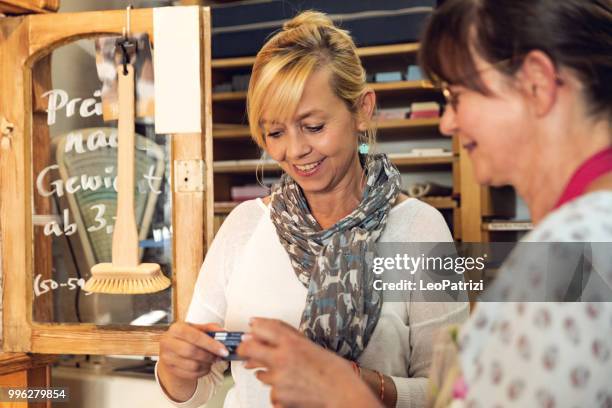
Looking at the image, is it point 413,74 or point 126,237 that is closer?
point 126,237

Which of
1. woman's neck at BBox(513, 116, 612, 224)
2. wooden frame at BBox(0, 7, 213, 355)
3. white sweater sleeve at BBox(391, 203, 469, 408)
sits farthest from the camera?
wooden frame at BBox(0, 7, 213, 355)

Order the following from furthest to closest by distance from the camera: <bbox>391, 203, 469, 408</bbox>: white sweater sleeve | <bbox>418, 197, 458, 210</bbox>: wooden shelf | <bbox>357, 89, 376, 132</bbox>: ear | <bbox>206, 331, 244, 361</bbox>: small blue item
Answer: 1. <bbox>418, 197, 458, 210</bbox>: wooden shelf
2. <bbox>357, 89, 376, 132</bbox>: ear
3. <bbox>391, 203, 469, 408</bbox>: white sweater sleeve
4. <bbox>206, 331, 244, 361</bbox>: small blue item

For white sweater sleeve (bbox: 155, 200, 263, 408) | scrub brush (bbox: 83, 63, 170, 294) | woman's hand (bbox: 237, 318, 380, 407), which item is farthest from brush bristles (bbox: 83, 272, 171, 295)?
woman's hand (bbox: 237, 318, 380, 407)

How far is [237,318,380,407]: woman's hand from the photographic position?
794 millimetres

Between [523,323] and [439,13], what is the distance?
37 centimetres

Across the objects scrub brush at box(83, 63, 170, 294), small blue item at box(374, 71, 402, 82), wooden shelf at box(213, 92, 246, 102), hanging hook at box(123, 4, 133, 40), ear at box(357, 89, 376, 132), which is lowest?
scrub brush at box(83, 63, 170, 294)

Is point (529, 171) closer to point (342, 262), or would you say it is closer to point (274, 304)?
point (342, 262)

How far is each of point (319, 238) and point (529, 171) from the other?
0.71m

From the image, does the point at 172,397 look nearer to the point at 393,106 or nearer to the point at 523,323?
the point at 523,323

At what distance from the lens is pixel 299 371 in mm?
828

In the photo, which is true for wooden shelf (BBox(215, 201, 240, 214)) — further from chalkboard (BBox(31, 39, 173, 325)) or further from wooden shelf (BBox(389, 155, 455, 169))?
chalkboard (BBox(31, 39, 173, 325))

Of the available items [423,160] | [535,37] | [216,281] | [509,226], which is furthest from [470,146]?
[423,160]

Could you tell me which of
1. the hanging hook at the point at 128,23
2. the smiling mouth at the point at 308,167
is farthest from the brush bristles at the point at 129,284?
the hanging hook at the point at 128,23

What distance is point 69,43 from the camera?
1724 mm
